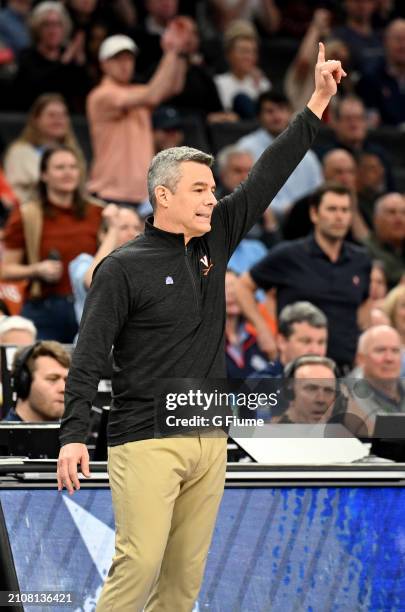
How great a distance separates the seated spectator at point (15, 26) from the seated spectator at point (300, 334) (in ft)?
19.0

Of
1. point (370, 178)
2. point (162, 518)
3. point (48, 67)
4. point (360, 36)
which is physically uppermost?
point (360, 36)

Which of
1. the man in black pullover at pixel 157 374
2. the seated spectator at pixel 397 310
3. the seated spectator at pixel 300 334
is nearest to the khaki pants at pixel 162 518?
the man in black pullover at pixel 157 374

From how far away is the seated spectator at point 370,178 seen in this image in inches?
469

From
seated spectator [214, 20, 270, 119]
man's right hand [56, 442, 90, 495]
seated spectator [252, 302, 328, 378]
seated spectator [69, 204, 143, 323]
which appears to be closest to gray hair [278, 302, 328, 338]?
seated spectator [252, 302, 328, 378]

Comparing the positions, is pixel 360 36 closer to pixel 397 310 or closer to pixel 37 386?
pixel 397 310

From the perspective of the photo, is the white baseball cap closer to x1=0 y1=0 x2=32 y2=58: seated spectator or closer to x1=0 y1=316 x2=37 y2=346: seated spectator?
x1=0 y1=0 x2=32 y2=58: seated spectator

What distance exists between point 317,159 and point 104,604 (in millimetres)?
7948

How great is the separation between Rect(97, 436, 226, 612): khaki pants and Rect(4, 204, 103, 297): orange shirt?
13.4 ft

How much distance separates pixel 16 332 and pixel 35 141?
3.47m

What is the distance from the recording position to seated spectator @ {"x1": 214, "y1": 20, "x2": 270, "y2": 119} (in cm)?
1267

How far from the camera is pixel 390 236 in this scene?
35.7ft

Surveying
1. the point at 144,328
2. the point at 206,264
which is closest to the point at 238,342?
the point at 206,264

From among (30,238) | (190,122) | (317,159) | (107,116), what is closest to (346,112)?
(317,159)

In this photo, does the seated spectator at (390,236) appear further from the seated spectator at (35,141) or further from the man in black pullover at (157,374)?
the man in black pullover at (157,374)
